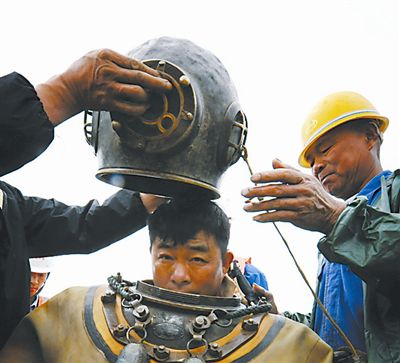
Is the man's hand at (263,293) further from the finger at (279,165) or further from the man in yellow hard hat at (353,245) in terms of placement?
the finger at (279,165)

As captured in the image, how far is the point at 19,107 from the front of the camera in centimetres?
255

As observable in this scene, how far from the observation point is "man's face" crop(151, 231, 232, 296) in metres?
3.14

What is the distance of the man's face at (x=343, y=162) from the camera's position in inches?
157

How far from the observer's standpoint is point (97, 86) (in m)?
2.71

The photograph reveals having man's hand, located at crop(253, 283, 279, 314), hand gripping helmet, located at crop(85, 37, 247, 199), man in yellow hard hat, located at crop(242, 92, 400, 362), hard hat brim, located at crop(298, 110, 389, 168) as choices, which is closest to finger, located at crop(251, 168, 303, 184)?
man in yellow hard hat, located at crop(242, 92, 400, 362)

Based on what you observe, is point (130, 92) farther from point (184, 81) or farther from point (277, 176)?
point (277, 176)

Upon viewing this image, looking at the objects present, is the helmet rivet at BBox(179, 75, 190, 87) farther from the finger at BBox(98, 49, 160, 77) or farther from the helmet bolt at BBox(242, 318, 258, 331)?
the helmet bolt at BBox(242, 318, 258, 331)

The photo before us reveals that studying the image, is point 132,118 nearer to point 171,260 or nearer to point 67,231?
point 171,260

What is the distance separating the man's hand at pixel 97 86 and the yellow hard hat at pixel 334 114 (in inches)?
64.3

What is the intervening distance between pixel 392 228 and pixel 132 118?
3.76 feet

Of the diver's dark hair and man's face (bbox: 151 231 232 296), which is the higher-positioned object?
the diver's dark hair

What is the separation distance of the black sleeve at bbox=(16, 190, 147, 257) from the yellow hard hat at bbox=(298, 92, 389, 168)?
3.83ft

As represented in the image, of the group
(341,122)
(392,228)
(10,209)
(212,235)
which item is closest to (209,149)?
(212,235)

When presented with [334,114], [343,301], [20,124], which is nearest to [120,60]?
[20,124]
